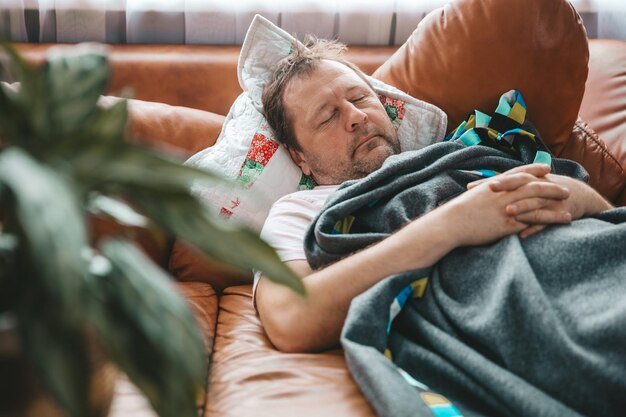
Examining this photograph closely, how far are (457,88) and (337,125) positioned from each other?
319 millimetres

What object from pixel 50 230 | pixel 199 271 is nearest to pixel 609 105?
pixel 199 271

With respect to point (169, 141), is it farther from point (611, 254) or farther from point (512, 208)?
point (611, 254)

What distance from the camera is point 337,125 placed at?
142 cm

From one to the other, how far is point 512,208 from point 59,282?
79 centimetres

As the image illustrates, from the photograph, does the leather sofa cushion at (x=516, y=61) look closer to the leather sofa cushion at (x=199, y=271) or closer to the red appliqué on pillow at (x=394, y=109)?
the red appliqué on pillow at (x=394, y=109)

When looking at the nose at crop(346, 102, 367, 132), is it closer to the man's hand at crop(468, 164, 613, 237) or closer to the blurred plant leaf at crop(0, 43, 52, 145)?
the man's hand at crop(468, 164, 613, 237)

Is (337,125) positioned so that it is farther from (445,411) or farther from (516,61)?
(445,411)

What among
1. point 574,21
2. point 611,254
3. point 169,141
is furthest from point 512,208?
point 169,141

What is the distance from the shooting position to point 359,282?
3.32ft

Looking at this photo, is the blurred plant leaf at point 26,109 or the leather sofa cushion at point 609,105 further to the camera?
the leather sofa cushion at point 609,105

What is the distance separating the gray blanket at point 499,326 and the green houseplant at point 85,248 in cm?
43

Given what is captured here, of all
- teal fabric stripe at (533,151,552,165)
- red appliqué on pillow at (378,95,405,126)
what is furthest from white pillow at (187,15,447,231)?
teal fabric stripe at (533,151,552,165)

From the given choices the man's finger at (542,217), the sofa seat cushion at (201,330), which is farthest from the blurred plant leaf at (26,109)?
the man's finger at (542,217)

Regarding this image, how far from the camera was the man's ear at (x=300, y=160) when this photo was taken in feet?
4.86
